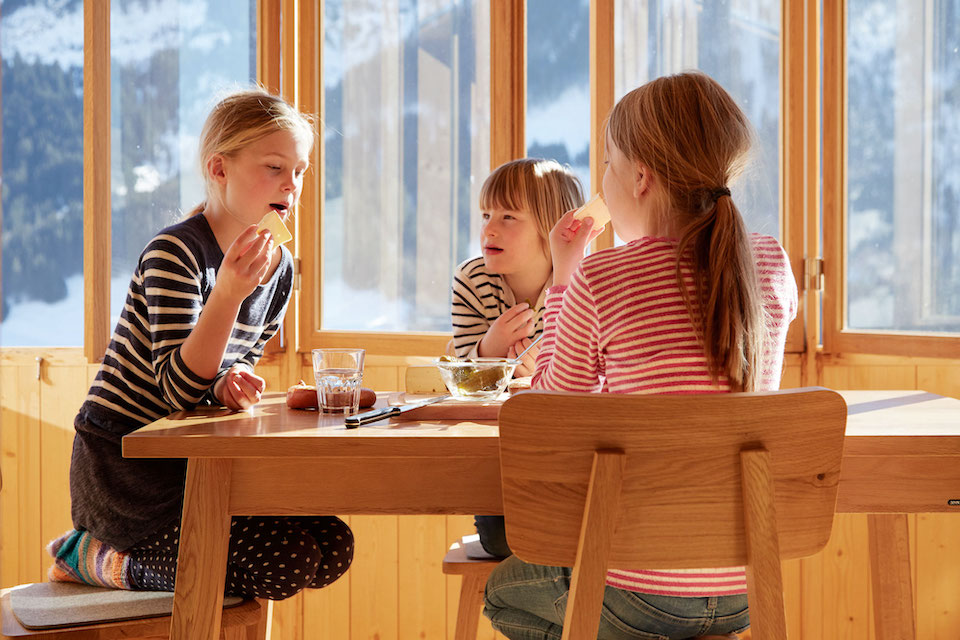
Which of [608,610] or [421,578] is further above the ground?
[608,610]

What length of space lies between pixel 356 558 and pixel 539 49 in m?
1.62

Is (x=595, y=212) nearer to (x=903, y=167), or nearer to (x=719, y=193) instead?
(x=719, y=193)

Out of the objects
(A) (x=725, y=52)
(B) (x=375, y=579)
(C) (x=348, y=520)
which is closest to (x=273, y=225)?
(C) (x=348, y=520)

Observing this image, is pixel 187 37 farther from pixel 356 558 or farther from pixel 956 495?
pixel 956 495

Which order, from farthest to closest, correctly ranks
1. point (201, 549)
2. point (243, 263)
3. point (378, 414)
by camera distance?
point (243, 263)
point (378, 414)
point (201, 549)

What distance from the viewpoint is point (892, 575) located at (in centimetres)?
170

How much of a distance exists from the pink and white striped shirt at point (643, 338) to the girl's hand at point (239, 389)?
0.49 m

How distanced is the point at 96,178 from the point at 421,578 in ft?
5.06

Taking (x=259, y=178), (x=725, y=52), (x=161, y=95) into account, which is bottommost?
(x=259, y=178)

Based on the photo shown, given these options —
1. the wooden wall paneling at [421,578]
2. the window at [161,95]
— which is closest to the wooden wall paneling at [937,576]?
the wooden wall paneling at [421,578]

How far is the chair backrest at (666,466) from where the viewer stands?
94 cm

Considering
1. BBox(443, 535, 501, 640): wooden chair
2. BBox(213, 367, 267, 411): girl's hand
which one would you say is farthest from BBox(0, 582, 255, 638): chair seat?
BBox(443, 535, 501, 640): wooden chair

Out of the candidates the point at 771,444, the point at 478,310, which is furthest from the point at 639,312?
the point at 478,310

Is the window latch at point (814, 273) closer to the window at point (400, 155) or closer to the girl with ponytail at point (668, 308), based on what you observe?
the window at point (400, 155)
